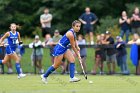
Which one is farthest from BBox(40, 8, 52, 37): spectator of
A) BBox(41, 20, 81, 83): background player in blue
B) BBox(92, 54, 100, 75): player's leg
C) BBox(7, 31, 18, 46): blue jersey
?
BBox(41, 20, 81, 83): background player in blue

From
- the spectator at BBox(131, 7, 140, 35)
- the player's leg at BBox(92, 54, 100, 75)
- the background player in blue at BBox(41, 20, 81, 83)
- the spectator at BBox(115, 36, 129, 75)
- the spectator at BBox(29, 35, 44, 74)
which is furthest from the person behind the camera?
the spectator at BBox(131, 7, 140, 35)

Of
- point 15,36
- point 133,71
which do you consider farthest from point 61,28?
point 15,36

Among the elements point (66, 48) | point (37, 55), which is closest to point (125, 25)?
point (37, 55)

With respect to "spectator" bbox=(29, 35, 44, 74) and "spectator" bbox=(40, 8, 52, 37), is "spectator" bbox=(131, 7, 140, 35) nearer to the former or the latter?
"spectator" bbox=(40, 8, 52, 37)

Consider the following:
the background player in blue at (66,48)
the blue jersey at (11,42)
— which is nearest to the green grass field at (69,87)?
the background player in blue at (66,48)

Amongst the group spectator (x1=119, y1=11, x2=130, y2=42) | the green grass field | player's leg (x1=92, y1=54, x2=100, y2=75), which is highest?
spectator (x1=119, y1=11, x2=130, y2=42)

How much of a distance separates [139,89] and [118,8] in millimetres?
28539

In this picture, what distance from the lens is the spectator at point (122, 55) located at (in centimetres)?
2914

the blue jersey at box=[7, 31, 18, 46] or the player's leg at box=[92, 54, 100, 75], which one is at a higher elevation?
the blue jersey at box=[7, 31, 18, 46]

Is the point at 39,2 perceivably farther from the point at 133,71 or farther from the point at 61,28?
the point at 133,71

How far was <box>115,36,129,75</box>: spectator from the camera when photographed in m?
29.1

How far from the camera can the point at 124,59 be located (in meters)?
29.2

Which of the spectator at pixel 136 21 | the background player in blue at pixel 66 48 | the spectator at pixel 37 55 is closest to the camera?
the background player in blue at pixel 66 48

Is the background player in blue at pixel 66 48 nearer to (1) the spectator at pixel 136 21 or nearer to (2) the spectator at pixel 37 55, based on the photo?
(2) the spectator at pixel 37 55
